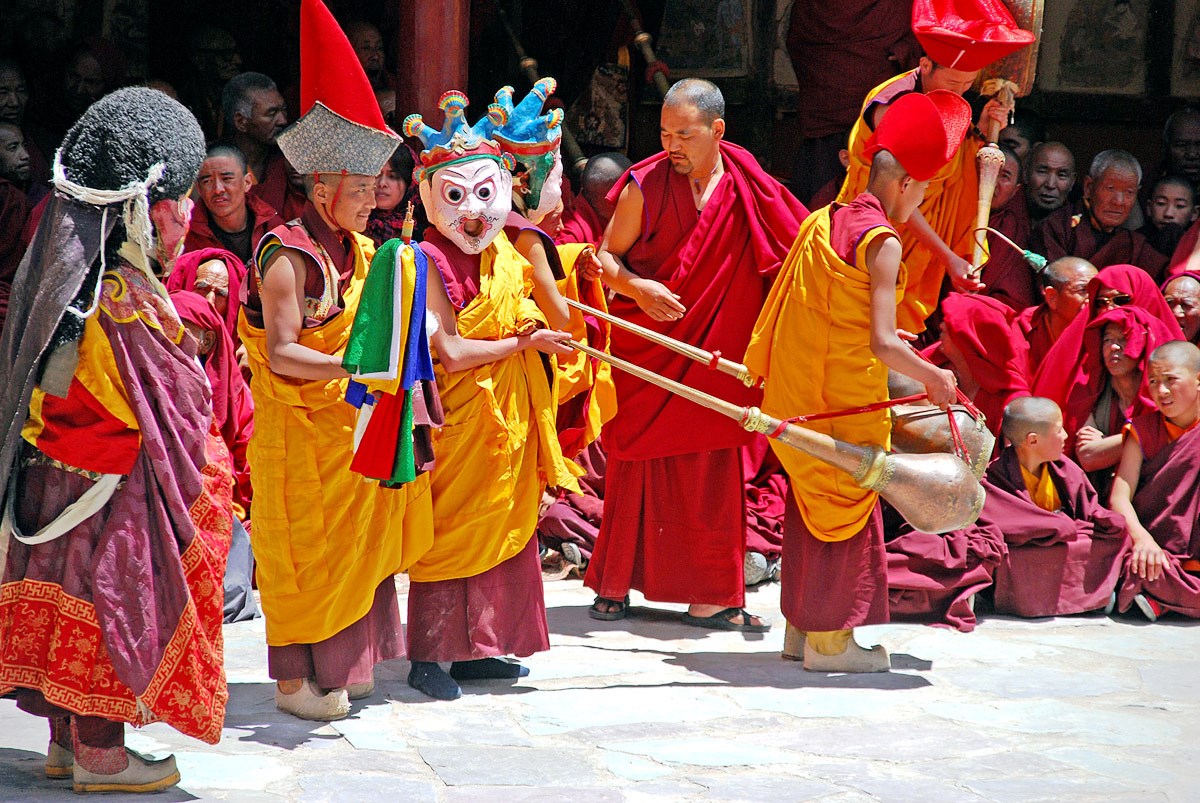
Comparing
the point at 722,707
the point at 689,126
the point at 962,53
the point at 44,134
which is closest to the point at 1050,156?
the point at 962,53

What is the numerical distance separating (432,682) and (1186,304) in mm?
4325

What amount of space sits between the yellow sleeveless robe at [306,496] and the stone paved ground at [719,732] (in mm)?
342

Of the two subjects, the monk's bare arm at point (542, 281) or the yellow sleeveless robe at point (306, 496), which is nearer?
the yellow sleeveless robe at point (306, 496)

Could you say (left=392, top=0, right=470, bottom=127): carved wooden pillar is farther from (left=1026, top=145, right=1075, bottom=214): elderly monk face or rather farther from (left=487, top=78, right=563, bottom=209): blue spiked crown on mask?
(left=1026, top=145, right=1075, bottom=214): elderly monk face

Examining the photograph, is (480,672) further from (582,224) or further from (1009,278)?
(1009,278)

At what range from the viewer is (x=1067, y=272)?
693 centimetres

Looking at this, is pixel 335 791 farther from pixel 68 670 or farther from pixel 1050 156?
pixel 1050 156

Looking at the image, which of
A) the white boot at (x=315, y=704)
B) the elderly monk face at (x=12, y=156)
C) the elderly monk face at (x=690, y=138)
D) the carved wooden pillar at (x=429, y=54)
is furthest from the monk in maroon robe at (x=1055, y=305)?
the elderly monk face at (x=12, y=156)

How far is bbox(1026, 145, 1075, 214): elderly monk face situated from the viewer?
8094mm

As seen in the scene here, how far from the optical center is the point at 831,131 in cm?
841

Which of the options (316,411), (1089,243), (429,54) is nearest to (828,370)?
(316,411)

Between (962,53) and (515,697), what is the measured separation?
3.02 metres

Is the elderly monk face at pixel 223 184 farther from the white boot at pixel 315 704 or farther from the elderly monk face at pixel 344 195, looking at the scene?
the white boot at pixel 315 704

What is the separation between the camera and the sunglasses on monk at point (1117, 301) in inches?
263
